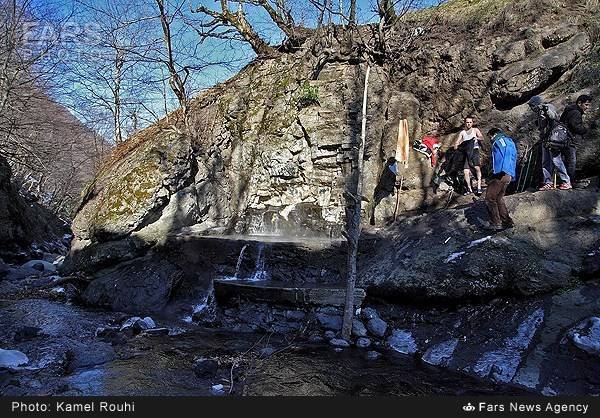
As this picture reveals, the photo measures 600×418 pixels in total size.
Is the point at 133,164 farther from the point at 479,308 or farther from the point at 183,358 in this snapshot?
the point at 479,308

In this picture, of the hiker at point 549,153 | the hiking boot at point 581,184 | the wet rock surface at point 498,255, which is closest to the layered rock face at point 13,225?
the wet rock surface at point 498,255

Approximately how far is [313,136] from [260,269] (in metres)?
5.12

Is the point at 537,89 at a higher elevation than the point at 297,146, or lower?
higher

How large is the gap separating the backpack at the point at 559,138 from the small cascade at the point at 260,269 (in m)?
6.43

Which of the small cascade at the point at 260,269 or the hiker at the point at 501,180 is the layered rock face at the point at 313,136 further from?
the hiker at the point at 501,180

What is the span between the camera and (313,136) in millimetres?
12477

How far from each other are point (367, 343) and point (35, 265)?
11649mm

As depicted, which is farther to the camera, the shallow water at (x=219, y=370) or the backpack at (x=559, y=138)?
the backpack at (x=559, y=138)

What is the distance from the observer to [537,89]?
10.2 meters

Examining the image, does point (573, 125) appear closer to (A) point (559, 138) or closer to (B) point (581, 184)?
(A) point (559, 138)

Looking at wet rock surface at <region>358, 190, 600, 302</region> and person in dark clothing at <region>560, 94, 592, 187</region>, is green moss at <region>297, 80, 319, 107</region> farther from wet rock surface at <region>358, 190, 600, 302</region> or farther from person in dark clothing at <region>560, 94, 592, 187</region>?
person in dark clothing at <region>560, 94, 592, 187</region>

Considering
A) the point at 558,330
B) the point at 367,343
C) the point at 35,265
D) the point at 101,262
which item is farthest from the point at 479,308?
the point at 35,265

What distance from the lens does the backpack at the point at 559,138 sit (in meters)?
7.54

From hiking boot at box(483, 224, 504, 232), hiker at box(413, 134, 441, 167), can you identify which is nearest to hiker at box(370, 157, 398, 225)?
hiker at box(413, 134, 441, 167)
